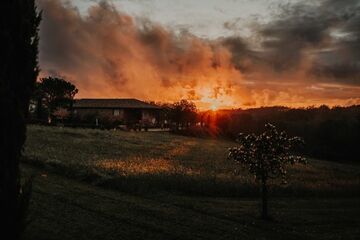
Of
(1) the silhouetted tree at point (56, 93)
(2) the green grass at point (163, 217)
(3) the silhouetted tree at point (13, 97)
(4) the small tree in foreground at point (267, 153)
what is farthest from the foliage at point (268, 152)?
(1) the silhouetted tree at point (56, 93)

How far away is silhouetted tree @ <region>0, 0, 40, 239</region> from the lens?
12.0 meters

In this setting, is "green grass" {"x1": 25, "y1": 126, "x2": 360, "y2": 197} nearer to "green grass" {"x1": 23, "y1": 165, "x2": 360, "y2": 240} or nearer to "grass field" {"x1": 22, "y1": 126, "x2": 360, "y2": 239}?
"grass field" {"x1": 22, "y1": 126, "x2": 360, "y2": 239}

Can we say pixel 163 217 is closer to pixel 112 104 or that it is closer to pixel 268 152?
pixel 268 152

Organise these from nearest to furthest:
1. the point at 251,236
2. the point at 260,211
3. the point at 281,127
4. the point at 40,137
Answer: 1. the point at 251,236
2. the point at 260,211
3. the point at 40,137
4. the point at 281,127

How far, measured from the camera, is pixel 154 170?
35406mm

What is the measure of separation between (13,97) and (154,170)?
943 inches

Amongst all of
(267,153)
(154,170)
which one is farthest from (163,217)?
(154,170)

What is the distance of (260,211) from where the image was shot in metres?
25.5

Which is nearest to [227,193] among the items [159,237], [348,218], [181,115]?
[348,218]

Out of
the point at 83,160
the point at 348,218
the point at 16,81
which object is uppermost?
the point at 16,81

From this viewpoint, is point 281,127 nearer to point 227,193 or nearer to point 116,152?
point 116,152

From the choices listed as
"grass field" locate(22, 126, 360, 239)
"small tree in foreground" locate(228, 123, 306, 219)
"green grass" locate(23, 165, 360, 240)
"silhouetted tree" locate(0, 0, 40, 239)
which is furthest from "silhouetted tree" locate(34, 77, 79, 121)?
"silhouetted tree" locate(0, 0, 40, 239)

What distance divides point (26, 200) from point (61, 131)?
50755mm

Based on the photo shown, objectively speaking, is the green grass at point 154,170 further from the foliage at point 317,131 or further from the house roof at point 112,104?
the house roof at point 112,104
